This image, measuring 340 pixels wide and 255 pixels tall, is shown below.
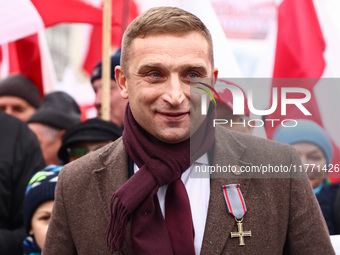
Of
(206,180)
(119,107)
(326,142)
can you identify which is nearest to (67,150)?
(119,107)

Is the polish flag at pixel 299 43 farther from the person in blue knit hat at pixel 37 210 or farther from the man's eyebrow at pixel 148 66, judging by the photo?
the man's eyebrow at pixel 148 66

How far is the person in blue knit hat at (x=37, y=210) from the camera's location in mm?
3295

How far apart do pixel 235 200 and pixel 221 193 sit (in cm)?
6

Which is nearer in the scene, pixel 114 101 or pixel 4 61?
pixel 114 101

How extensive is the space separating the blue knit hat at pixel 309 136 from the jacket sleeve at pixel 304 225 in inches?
41.6

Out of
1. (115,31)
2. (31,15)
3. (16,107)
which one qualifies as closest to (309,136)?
(31,15)

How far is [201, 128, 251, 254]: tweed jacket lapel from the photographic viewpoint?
2.09m

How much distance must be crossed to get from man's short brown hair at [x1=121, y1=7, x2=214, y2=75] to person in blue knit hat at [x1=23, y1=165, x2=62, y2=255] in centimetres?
145

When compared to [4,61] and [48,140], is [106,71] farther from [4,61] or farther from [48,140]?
[4,61]

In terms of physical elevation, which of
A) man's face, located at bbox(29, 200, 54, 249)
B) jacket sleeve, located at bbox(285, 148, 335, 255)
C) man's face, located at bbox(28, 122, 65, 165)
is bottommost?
man's face, located at bbox(28, 122, 65, 165)

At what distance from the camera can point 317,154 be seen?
12.0 ft

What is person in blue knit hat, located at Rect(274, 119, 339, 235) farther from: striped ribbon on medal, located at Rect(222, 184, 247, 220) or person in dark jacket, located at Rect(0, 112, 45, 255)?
person in dark jacket, located at Rect(0, 112, 45, 255)

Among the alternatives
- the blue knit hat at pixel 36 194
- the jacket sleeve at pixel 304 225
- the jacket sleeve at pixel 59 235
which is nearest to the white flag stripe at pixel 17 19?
the blue knit hat at pixel 36 194

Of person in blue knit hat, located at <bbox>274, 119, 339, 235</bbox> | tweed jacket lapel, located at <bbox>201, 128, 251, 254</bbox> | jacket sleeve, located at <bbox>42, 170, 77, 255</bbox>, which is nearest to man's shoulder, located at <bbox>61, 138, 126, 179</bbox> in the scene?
jacket sleeve, located at <bbox>42, 170, 77, 255</bbox>
